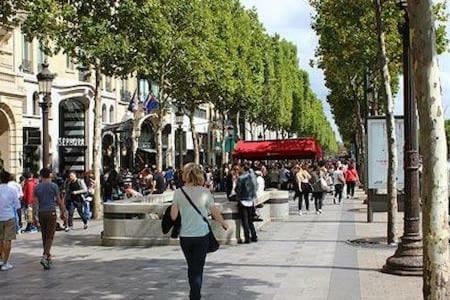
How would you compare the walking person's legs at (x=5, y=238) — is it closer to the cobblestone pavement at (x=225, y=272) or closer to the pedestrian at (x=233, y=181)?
the cobblestone pavement at (x=225, y=272)

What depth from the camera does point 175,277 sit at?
1119 cm

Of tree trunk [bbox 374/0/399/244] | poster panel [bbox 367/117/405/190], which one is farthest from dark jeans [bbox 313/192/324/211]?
tree trunk [bbox 374/0/399/244]

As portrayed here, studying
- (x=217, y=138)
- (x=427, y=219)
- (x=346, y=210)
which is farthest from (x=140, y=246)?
(x=217, y=138)

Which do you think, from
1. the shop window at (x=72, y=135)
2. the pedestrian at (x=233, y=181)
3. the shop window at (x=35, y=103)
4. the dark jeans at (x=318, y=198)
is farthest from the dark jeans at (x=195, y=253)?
the shop window at (x=72, y=135)

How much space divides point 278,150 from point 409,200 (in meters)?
33.9

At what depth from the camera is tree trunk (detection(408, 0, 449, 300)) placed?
21.7ft

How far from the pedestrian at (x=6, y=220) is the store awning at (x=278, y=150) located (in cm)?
3389

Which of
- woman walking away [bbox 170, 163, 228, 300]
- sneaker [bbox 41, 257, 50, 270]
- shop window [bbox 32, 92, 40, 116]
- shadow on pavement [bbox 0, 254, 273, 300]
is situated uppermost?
shop window [bbox 32, 92, 40, 116]

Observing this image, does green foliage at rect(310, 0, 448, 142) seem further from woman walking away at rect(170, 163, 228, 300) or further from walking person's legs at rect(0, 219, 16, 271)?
woman walking away at rect(170, 163, 228, 300)

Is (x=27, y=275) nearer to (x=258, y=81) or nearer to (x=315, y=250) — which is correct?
(x=315, y=250)

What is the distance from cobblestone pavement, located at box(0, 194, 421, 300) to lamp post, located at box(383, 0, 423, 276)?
313 mm

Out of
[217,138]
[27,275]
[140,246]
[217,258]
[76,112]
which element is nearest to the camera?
[27,275]

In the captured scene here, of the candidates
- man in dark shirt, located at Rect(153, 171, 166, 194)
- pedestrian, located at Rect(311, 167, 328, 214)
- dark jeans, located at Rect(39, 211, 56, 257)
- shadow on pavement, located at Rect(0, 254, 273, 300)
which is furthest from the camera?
man in dark shirt, located at Rect(153, 171, 166, 194)

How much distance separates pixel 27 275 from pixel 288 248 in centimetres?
523
